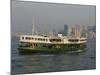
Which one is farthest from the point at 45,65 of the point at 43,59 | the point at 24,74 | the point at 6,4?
the point at 6,4

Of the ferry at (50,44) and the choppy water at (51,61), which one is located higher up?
the ferry at (50,44)

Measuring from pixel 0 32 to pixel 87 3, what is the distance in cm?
119

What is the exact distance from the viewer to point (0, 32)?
286 centimetres

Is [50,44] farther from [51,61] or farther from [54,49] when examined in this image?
[51,61]

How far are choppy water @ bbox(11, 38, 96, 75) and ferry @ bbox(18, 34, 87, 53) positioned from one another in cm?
6

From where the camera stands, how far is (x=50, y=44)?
306 centimetres

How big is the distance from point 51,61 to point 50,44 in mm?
209

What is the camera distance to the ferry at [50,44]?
2.95 metres

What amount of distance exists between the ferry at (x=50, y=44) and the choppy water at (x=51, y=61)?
0.20ft

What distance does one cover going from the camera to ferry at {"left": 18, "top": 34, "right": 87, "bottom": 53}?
2954 mm

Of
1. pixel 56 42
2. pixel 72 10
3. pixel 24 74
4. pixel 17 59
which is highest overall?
pixel 72 10

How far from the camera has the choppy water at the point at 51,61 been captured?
2.90 m
